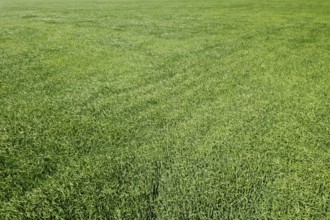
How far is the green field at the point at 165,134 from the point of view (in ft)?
4.79

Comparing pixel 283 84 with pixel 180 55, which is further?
pixel 180 55

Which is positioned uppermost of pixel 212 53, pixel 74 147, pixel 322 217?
pixel 212 53

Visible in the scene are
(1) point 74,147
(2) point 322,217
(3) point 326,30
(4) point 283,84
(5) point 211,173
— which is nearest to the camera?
(2) point 322,217

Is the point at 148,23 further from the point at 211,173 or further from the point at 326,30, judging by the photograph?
the point at 211,173

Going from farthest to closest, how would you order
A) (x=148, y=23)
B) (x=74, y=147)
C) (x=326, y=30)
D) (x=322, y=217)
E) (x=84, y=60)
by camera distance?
(x=148, y=23) < (x=326, y=30) < (x=84, y=60) < (x=74, y=147) < (x=322, y=217)

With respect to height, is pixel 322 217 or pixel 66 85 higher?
pixel 66 85

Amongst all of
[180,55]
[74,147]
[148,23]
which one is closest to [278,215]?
[74,147]

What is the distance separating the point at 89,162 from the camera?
1739 millimetres

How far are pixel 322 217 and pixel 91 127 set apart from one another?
1546 millimetres

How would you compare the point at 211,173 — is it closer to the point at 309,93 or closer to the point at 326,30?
the point at 309,93

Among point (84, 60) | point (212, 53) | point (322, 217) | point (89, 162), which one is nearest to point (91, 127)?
point (89, 162)

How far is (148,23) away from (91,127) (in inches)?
202

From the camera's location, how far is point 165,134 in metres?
2.04

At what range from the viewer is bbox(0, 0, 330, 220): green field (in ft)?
4.79
